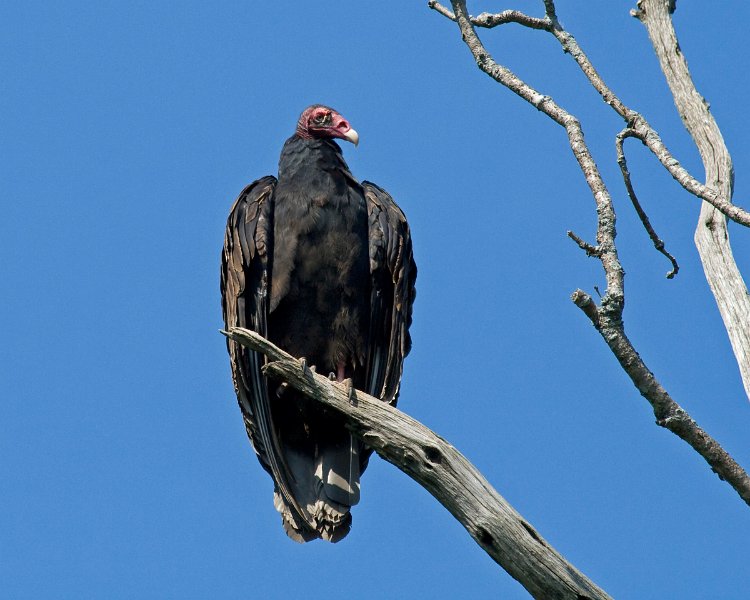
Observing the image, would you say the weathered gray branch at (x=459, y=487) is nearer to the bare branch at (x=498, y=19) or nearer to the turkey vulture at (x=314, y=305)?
the turkey vulture at (x=314, y=305)

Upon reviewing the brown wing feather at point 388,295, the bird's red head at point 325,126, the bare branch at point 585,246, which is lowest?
the bare branch at point 585,246

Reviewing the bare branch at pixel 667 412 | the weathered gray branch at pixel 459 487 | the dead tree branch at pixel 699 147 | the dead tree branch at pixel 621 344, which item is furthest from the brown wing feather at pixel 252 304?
the bare branch at pixel 667 412

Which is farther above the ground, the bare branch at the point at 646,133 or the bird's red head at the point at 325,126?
the bird's red head at the point at 325,126

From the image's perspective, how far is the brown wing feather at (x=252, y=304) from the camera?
545cm

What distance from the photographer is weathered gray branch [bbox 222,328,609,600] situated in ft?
12.0

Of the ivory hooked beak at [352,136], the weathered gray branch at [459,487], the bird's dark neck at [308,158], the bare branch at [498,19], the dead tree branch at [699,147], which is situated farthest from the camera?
the ivory hooked beak at [352,136]

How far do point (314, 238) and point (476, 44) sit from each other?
51.6 inches

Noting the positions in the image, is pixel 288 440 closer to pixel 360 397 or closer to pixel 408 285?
pixel 408 285

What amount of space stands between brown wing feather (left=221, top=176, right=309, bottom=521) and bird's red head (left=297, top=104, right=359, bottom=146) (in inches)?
25.5

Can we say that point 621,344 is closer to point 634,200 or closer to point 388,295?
point 634,200

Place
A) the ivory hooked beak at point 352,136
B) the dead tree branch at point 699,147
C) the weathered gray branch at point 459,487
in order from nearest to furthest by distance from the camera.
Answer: the weathered gray branch at point 459,487 → the dead tree branch at point 699,147 → the ivory hooked beak at point 352,136

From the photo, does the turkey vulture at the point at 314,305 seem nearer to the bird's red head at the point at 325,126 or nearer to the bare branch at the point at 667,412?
the bird's red head at the point at 325,126

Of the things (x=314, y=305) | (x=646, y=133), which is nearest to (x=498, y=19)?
(x=646, y=133)

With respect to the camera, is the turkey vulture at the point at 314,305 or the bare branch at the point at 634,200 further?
the turkey vulture at the point at 314,305
